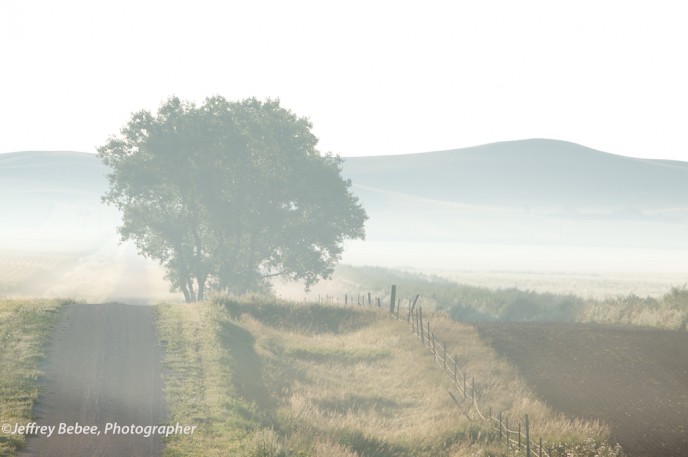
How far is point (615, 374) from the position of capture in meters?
35.2

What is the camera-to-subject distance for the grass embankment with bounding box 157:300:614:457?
2486 cm

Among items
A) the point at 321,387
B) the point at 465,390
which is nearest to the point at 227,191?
the point at 321,387

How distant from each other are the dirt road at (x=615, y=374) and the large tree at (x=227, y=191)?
90.8 ft

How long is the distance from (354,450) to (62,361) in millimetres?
12736

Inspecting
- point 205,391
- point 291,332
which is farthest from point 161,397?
point 291,332

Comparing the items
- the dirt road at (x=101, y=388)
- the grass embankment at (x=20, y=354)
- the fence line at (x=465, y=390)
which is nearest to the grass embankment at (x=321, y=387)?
the fence line at (x=465, y=390)

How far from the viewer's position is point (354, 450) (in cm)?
2430

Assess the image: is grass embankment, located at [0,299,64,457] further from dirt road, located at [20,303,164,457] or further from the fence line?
the fence line

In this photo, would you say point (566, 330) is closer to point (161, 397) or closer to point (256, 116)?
point (161, 397)

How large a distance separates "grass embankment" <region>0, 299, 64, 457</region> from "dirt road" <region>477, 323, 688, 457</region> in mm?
18198

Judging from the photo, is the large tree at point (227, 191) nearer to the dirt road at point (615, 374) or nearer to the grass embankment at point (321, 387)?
the grass embankment at point (321, 387)

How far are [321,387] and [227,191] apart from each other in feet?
120

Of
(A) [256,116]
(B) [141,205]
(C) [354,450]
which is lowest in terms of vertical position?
(C) [354,450]

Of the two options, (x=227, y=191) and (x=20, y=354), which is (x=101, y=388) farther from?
(x=227, y=191)
